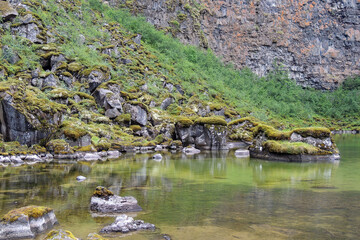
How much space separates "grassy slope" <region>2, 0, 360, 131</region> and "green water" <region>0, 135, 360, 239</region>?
92.9 ft

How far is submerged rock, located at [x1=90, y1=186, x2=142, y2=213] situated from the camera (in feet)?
40.9

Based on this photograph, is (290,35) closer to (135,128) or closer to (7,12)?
(135,128)

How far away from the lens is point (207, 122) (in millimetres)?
41594

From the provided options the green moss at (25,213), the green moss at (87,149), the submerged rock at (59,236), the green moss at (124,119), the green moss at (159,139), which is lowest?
the submerged rock at (59,236)

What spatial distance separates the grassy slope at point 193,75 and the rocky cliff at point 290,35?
570 cm

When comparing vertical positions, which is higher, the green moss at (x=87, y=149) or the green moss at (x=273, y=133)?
the green moss at (x=273, y=133)

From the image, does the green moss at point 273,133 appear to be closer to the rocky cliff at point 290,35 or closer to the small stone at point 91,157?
the small stone at point 91,157

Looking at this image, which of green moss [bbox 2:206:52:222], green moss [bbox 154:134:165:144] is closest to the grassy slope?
green moss [bbox 154:134:165:144]

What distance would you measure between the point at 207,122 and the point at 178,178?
21.9m

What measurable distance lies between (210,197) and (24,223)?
801cm

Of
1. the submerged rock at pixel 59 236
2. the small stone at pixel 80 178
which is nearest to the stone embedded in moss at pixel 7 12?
the small stone at pixel 80 178

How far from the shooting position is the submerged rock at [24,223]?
31.1 feet

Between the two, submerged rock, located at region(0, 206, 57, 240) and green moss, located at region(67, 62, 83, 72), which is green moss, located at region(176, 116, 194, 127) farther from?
submerged rock, located at region(0, 206, 57, 240)

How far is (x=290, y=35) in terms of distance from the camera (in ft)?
362
